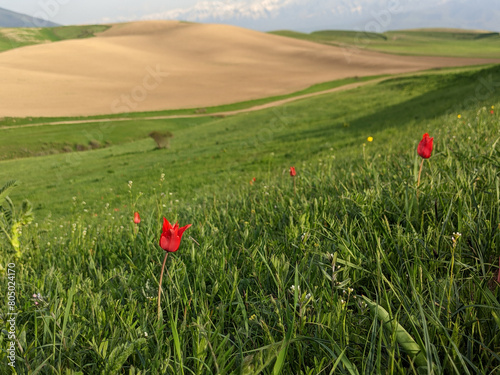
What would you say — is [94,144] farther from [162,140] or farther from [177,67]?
[177,67]

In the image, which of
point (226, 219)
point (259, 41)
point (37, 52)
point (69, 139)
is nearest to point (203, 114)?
point (69, 139)

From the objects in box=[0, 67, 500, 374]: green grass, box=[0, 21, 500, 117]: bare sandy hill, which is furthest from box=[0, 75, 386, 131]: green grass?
box=[0, 67, 500, 374]: green grass

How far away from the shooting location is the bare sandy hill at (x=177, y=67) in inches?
1889

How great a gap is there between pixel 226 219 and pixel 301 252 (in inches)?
52.9

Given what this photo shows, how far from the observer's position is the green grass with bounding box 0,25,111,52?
59.0 meters

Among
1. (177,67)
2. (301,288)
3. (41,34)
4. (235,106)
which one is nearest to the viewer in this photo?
(301,288)

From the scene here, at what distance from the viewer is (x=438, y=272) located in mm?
1805

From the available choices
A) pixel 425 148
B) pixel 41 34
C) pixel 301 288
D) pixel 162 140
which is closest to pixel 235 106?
pixel 162 140

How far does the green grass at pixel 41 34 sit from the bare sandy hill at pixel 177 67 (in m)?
2.13

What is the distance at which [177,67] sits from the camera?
73688mm

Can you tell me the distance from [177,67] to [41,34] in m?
43.8

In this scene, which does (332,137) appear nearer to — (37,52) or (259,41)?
(37,52)

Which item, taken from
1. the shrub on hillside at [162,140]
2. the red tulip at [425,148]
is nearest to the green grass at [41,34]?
the shrub on hillside at [162,140]

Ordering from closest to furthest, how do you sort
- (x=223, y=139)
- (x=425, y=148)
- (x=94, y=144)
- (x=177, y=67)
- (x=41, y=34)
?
(x=425, y=148)
(x=94, y=144)
(x=223, y=139)
(x=177, y=67)
(x=41, y=34)
